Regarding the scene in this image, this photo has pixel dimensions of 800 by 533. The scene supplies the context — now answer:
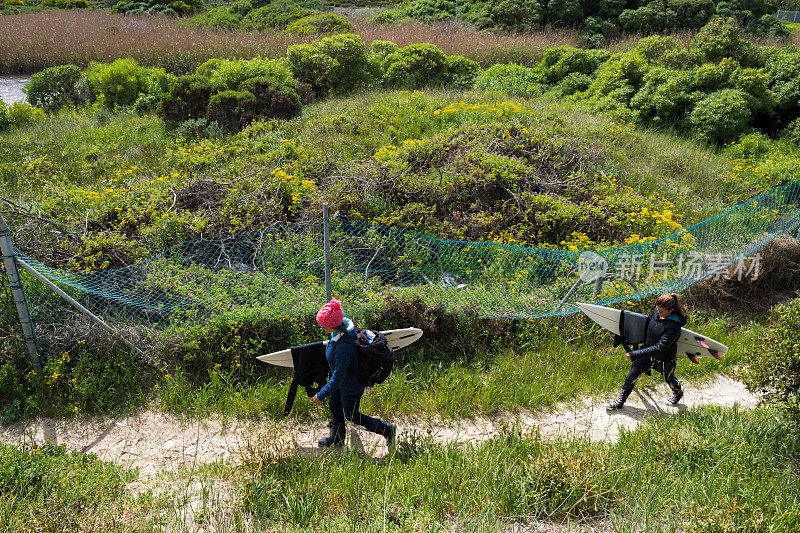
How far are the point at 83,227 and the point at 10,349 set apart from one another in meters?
2.06

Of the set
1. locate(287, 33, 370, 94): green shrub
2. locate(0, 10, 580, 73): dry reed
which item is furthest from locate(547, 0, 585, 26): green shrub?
locate(287, 33, 370, 94): green shrub

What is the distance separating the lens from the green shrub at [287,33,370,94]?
41.3 feet

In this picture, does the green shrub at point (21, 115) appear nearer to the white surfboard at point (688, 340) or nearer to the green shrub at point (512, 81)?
the green shrub at point (512, 81)

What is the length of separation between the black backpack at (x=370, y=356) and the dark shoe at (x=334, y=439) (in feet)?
1.94

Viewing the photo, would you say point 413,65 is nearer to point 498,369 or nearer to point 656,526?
point 498,369

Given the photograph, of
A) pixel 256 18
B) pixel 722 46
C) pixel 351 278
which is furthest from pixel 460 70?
pixel 256 18

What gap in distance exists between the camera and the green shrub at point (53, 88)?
12352 millimetres

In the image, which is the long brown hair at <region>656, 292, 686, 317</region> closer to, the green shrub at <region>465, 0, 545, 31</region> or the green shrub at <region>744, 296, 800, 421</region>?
the green shrub at <region>744, 296, 800, 421</region>

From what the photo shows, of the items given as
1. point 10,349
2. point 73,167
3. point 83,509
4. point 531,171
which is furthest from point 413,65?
point 83,509

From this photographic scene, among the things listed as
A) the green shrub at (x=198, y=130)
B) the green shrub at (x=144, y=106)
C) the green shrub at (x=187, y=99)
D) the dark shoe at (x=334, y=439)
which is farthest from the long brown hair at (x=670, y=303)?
the green shrub at (x=144, y=106)

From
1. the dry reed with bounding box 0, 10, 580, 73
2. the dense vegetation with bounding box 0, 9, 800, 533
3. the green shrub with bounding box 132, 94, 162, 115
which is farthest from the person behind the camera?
the dry reed with bounding box 0, 10, 580, 73

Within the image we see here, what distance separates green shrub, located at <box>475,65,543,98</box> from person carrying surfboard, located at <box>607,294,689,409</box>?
29.7 ft

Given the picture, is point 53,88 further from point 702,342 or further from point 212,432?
point 702,342

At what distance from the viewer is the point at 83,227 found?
6.57 metres
